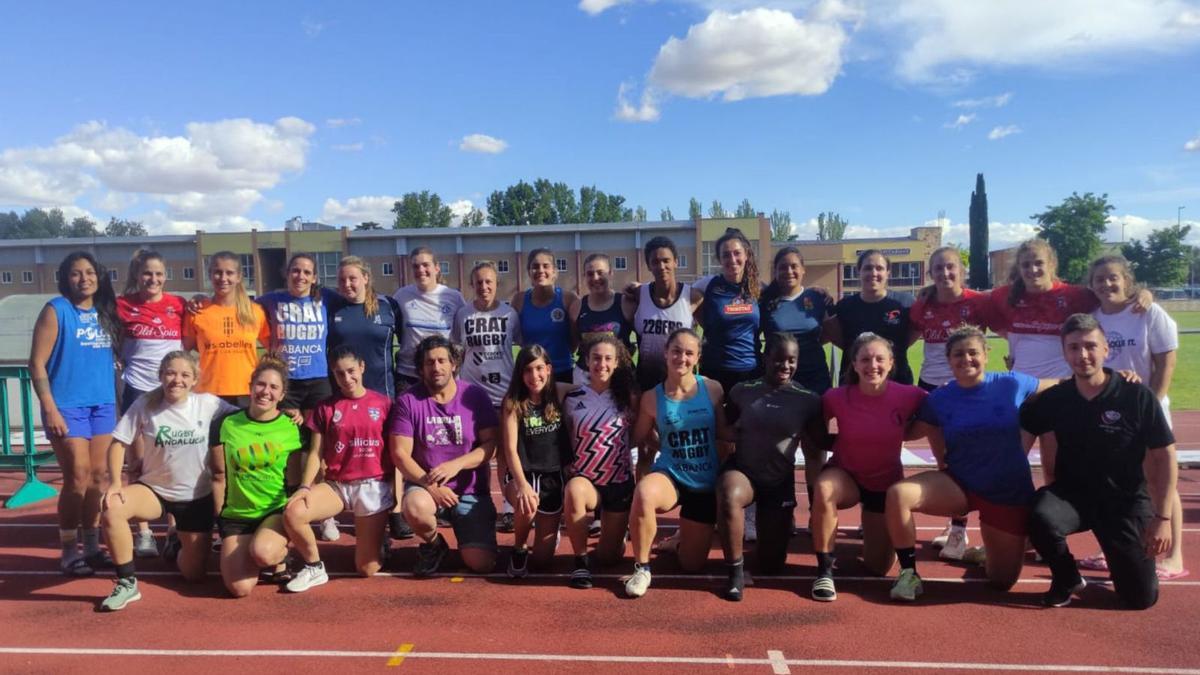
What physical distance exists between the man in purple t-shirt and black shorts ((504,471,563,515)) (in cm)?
33

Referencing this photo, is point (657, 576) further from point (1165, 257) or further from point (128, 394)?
point (1165, 257)

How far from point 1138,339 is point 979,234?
5671cm

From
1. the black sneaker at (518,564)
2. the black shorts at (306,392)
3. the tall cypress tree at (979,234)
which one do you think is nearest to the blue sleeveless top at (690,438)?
the black sneaker at (518,564)

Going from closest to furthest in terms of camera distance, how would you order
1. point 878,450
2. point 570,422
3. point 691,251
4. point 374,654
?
point 374,654 < point 878,450 < point 570,422 < point 691,251

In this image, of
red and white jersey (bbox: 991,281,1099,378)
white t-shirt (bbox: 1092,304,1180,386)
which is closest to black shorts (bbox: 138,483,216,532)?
red and white jersey (bbox: 991,281,1099,378)

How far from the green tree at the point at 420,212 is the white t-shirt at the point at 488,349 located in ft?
264

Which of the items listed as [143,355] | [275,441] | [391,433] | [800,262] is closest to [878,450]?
[800,262]

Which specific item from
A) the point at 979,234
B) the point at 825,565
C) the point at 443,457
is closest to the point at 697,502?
the point at 825,565

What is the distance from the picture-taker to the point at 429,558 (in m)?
4.56

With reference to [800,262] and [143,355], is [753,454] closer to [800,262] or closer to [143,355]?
[800,262]

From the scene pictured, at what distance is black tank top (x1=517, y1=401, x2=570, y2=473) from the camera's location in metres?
4.58

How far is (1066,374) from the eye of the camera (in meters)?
4.76

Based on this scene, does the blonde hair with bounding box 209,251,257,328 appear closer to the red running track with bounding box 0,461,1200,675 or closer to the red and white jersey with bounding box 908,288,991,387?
the red running track with bounding box 0,461,1200,675

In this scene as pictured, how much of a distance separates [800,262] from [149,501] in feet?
14.0
